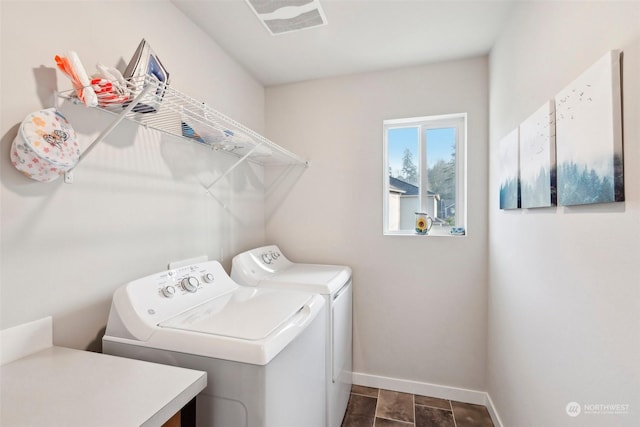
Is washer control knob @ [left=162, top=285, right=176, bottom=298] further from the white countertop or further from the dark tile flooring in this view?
the dark tile flooring

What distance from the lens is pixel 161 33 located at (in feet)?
4.70

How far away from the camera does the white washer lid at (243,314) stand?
0.97 meters

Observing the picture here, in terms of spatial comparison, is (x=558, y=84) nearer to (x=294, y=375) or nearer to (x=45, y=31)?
(x=294, y=375)

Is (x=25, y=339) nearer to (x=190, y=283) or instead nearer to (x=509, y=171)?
(x=190, y=283)

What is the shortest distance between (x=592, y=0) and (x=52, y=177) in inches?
72.4

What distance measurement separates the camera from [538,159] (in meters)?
1.19

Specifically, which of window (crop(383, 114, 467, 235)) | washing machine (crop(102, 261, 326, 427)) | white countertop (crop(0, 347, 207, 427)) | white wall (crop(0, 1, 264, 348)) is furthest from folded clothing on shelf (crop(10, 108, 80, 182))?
window (crop(383, 114, 467, 235))

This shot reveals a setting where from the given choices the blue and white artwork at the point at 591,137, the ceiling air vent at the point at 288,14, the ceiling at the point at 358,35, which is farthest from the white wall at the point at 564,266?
the ceiling air vent at the point at 288,14

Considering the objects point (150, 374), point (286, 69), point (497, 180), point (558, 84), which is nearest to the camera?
point (150, 374)

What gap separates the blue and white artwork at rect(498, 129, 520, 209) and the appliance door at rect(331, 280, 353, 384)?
110 centimetres

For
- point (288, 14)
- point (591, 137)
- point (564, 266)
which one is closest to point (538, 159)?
point (591, 137)

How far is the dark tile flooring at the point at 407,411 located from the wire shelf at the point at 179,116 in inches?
72.3

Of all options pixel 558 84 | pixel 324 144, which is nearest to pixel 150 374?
pixel 558 84

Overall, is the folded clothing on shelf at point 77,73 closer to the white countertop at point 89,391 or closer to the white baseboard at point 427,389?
the white countertop at point 89,391
